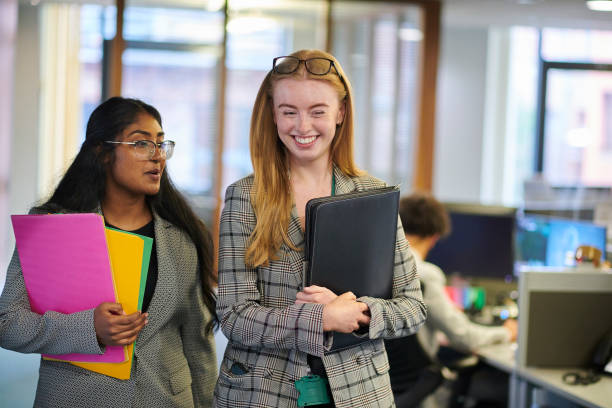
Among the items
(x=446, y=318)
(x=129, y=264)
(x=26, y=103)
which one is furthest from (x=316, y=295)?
(x=26, y=103)

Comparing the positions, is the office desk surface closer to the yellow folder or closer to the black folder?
the black folder

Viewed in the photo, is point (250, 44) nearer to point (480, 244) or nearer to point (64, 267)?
point (480, 244)

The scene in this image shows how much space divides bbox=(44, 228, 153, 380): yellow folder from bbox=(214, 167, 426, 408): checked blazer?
0.62ft

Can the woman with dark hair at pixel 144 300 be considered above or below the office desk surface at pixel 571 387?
above

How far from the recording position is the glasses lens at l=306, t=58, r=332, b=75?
1.52 m

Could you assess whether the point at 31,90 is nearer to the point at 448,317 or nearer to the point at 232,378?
the point at 448,317

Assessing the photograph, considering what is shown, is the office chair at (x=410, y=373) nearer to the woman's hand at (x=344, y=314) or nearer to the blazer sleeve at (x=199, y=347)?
the blazer sleeve at (x=199, y=347)

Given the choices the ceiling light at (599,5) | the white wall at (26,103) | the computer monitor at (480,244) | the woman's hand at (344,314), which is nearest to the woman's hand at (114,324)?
the woman's hand at (344,314)

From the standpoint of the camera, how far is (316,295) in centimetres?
140

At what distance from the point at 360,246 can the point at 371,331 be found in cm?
17

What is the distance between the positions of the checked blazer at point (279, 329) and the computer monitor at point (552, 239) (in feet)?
7.07

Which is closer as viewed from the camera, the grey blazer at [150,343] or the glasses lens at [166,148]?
the grey blazer at [150,343]

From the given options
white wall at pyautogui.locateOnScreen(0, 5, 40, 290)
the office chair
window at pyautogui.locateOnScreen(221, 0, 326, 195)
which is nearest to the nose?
the office chair

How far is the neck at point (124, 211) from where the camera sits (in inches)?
68.1
